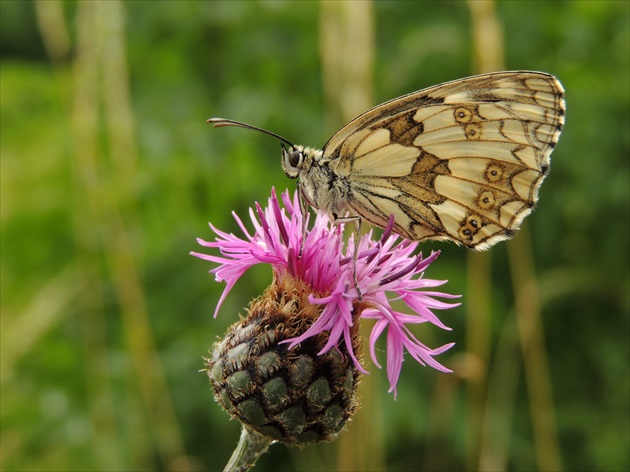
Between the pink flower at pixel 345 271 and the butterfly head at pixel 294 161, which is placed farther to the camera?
the butterfly head at pixel 294 161

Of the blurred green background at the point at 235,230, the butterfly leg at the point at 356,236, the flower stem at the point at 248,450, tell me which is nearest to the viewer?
the flower stem at the point at 248,450

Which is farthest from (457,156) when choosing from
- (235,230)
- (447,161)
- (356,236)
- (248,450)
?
(235,230)

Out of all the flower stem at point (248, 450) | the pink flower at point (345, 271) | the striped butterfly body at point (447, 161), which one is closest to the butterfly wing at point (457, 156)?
the striped butterfly body at point (447, 161)

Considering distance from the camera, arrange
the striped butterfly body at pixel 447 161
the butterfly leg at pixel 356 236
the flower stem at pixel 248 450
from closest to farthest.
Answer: the flower stem at pixel 248 450 < the butterfly leg at pixel 356 236 < the striped butterfly body at pixel 447 161

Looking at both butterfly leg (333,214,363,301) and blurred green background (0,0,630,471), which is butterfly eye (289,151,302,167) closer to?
butterfly leg (333,214,363,301)

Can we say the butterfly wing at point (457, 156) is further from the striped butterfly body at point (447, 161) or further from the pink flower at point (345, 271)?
the pink flower at point (345, 271)

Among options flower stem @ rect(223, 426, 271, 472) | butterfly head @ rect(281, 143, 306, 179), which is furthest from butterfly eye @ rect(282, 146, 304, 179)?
flower stem @ rect(223, 426, 271, 472)

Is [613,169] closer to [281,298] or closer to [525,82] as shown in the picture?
[525,82]
